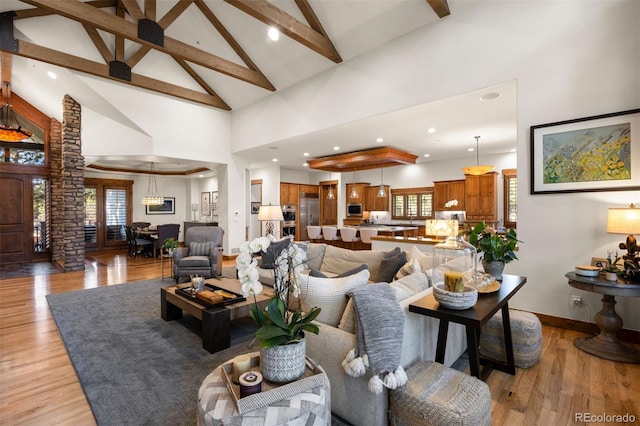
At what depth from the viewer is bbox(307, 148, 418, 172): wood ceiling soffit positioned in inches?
285

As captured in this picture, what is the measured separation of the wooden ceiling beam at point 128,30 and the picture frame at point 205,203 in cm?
702

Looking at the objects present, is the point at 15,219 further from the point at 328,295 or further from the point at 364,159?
the point at 328,295

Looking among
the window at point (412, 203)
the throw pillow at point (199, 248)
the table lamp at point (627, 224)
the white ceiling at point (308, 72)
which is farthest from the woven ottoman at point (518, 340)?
the window at point (412, 203)

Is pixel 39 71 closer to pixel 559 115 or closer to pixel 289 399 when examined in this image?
pixel 289 399

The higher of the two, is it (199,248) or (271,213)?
(271,213)

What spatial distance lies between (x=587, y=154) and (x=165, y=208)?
12.7 metres

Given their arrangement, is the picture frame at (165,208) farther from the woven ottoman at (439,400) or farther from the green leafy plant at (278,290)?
the woven ottoman at (439,400)

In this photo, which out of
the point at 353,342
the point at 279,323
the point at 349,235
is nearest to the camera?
the point at 279,323

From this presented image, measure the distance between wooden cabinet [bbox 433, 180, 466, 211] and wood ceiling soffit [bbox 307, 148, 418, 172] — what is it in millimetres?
1469

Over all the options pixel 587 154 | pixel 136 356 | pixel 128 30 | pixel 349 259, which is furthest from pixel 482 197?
pixel 128 30

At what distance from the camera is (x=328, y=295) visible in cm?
211

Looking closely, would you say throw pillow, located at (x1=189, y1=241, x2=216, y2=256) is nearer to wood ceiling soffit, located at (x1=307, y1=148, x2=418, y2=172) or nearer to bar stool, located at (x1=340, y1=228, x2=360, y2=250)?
bar stool, located at (x1=340, y1=228, x2=360, y2=250)

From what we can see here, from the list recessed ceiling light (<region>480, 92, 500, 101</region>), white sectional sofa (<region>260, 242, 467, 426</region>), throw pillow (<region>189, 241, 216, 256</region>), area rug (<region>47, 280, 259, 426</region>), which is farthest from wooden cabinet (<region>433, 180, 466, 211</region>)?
area rug (<region>47, 280, 259, 426</region>)

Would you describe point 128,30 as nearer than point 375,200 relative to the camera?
Yes
